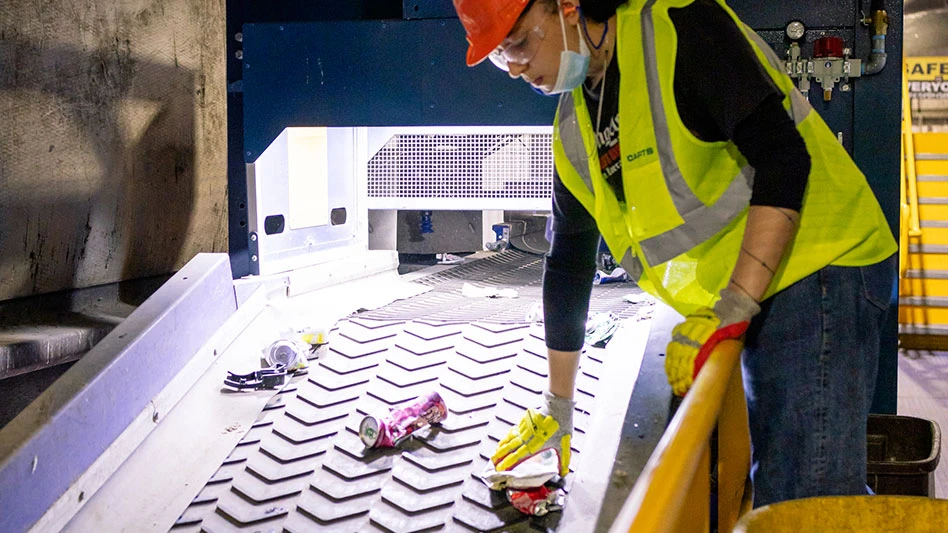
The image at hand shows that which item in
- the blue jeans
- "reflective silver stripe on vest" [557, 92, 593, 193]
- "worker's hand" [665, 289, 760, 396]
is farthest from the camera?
"reflective silver stripe on vest" [557, 92, 593, 193]

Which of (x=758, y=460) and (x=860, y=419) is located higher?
(x=860, y=419)

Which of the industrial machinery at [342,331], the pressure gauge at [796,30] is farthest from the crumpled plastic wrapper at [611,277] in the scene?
the pressure gauge at [796,30]

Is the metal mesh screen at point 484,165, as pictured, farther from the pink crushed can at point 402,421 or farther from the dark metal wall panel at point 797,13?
the pink crushed can at point 402,421

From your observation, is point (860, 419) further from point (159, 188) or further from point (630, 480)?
point (159, 188)

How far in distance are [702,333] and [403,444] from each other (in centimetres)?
149

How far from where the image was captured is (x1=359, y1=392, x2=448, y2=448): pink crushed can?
2791 millimetres

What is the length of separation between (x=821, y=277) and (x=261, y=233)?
10.6 ft

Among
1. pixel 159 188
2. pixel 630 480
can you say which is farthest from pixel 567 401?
pixel 159 188

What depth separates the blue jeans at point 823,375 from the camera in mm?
1801

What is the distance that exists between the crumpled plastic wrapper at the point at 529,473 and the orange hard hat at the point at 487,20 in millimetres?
1178

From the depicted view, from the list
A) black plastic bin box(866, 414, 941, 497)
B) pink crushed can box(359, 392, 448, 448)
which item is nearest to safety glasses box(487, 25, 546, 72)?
pink crushed can box(359, 392, 448, 448)

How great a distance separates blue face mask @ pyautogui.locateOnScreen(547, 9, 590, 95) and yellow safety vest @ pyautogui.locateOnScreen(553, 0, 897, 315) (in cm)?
11

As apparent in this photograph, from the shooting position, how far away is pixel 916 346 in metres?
7.70

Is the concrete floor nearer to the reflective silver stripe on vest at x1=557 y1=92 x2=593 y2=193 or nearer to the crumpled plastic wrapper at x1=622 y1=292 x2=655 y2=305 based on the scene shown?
the crumpled plastic wrapper at x1=622 y1=292 x2=655 y2=305
